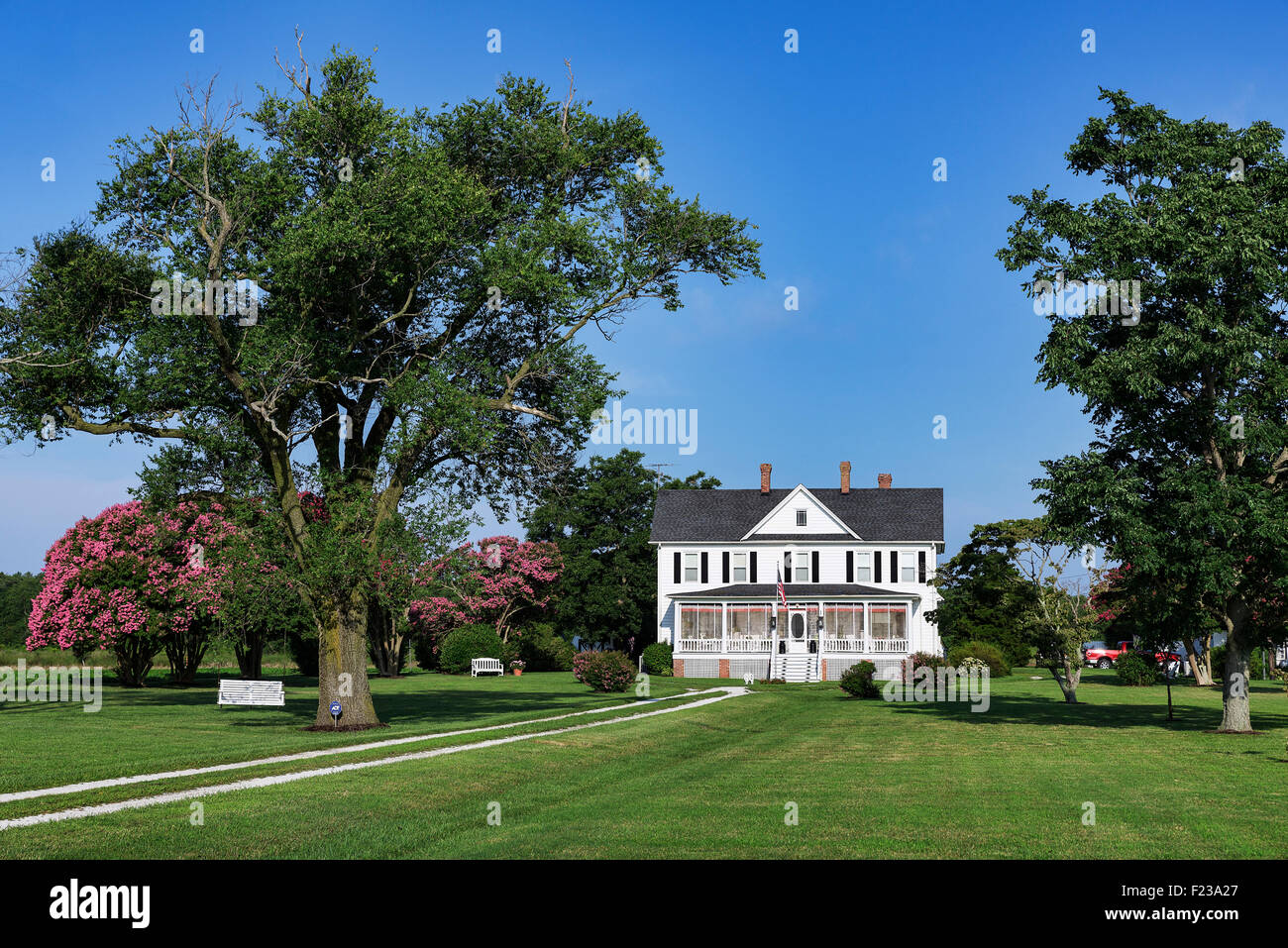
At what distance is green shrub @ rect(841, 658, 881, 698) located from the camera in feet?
Answer: 132

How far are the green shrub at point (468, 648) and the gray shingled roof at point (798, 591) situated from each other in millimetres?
10018

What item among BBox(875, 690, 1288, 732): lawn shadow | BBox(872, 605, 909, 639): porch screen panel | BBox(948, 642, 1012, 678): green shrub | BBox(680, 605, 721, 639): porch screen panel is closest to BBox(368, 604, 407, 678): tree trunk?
BBox(680, 605, 721, 639): porch screen panel

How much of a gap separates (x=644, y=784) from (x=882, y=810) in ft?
14.0

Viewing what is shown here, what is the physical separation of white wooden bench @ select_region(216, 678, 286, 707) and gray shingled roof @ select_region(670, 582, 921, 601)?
2823cm

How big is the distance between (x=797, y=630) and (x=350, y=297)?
37372 millimetres

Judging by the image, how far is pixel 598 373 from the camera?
2688cm

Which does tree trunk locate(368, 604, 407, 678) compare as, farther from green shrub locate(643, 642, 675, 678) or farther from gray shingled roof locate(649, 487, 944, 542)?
gray shingled roof locate(649, 487, 944, 542)

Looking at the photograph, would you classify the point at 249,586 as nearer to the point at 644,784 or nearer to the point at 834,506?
the point at 644,784

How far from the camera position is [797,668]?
175 ft

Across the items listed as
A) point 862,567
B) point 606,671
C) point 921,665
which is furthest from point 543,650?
point 921,665

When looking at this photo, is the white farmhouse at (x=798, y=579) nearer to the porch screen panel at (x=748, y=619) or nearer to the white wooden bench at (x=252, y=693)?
the porch screen panel at (x=748, y=619)

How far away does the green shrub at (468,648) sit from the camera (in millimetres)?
58750

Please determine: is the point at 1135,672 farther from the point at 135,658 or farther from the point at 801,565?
the point at 135,658
